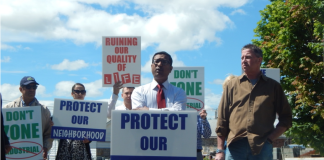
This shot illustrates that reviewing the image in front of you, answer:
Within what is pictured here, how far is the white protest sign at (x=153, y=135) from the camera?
13.6ft

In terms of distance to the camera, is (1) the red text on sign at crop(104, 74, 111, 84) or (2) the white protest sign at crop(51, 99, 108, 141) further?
(1) the red text on sign at crop(104, 74, 111, 84)

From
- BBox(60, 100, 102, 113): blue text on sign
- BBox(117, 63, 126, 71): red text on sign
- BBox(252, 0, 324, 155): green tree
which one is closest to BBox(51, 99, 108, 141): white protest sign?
BBox(60, 100, 102, 113): blue text on sign

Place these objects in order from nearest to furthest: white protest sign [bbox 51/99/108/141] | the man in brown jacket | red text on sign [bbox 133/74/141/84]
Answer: the man in brown jacket → white protest sign [bbox 51/99/108/141] → red text on sign [bbox 133/74/141/84]

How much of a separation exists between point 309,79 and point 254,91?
18058 mm

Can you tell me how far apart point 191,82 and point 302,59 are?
14579 mm

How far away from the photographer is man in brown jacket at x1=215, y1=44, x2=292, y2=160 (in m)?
4.31

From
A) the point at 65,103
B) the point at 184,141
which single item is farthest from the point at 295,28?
the point at 184,141

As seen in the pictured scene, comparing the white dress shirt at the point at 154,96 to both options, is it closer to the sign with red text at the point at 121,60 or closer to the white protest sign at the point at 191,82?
the sign with red text at the point at 121,60

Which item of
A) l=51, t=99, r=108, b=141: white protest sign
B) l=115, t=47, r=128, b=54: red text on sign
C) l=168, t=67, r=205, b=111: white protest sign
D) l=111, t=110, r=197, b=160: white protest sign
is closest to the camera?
l=111, t=110, r=197, b=160: white protest sign

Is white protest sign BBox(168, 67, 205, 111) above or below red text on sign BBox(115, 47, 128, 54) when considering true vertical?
below

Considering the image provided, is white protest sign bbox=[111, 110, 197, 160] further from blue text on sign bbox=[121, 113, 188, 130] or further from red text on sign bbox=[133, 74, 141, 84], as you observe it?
red text on sign bbox=[133, 74, 141, 84]

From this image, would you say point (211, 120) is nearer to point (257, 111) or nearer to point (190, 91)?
point (190, 91)

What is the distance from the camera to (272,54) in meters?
23.0

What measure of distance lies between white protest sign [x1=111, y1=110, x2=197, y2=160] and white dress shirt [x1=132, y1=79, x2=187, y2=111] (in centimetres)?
82
